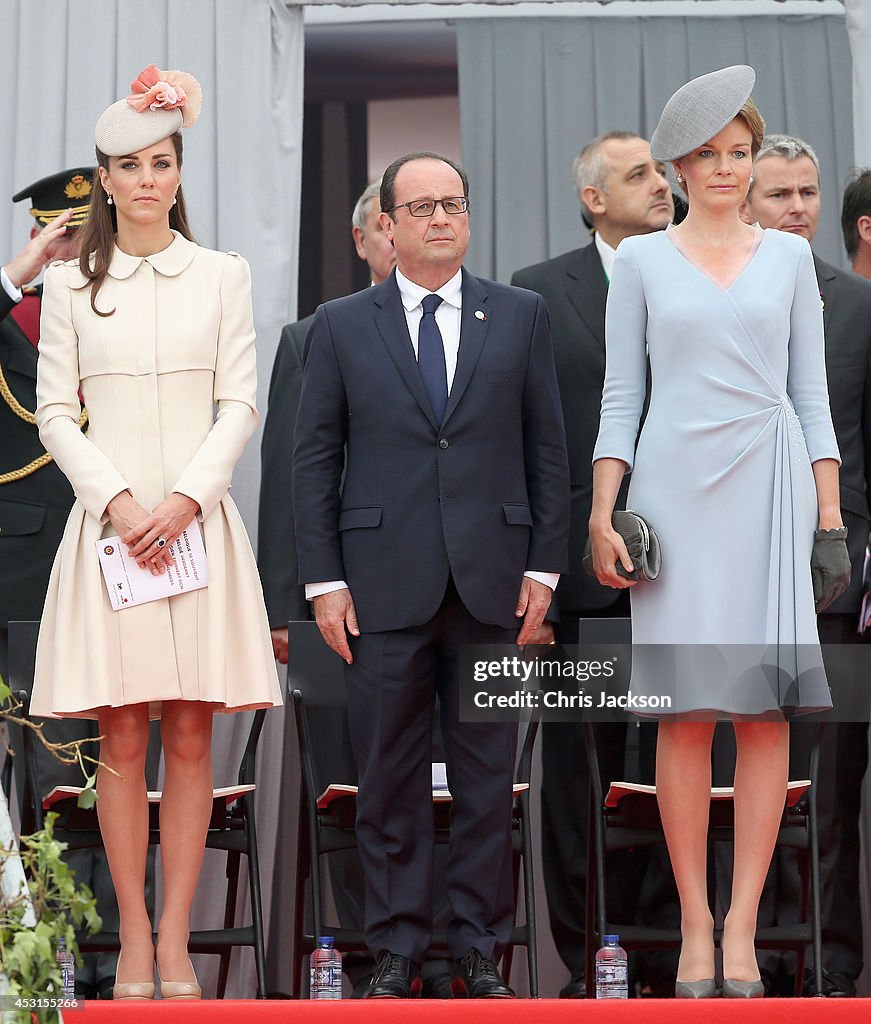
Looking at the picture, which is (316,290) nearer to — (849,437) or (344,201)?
(344,201)

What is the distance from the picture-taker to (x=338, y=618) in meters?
3.71

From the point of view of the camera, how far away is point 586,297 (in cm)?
457

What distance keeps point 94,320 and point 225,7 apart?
6.83 feet

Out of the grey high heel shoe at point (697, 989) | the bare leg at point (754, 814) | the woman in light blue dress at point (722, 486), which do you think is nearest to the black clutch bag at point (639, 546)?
the woman in light blue dress at point (722, 486)

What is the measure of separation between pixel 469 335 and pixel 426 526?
446mm

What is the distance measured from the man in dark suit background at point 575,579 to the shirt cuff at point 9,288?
4.39ft

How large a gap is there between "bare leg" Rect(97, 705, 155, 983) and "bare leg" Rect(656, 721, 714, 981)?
1.12m

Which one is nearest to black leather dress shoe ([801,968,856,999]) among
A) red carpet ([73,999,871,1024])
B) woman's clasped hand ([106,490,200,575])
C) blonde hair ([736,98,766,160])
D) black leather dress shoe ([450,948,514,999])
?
red carpet ([73,999,871,1024])

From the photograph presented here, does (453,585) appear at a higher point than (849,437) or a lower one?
lower

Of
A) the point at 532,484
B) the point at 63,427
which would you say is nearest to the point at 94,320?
the point at 63,427

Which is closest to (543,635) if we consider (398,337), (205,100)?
(398,337)

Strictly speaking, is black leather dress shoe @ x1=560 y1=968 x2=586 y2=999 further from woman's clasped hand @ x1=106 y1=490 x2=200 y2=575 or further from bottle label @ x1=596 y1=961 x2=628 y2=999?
woman's clasped hand @ x1=106 y1=490 x2=200 y2=575

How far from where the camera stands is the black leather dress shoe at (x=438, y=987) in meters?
4.00

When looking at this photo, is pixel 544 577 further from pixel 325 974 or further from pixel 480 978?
pixel 325 974
